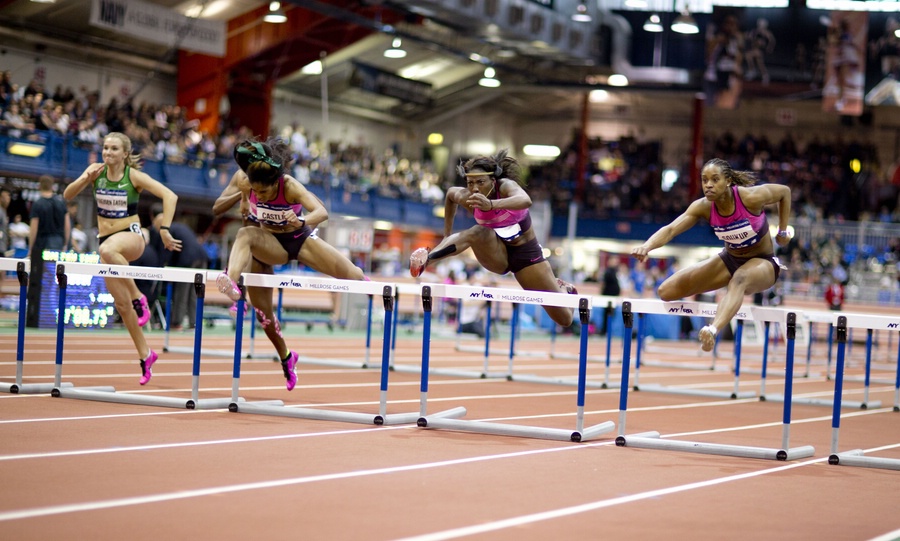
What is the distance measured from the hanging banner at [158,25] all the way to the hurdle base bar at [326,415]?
1789 cm

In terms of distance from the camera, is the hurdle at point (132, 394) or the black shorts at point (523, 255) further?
the black shorts at point (523, 255)

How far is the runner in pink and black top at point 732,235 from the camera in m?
7.54

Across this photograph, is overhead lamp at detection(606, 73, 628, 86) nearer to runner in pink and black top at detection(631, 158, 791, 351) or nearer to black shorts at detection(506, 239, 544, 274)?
black shorts at detection(506, 239, 544, 274)

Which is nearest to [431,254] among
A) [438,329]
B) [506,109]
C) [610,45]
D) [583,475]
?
[583,475]

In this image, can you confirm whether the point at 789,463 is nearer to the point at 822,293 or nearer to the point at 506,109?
the point at 822,293

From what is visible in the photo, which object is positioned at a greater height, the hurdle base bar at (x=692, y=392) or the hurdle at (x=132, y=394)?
the hurdle at (x=132, y=394)

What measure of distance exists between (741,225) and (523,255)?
166 centimetres

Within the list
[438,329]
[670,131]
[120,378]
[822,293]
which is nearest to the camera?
[120,378]

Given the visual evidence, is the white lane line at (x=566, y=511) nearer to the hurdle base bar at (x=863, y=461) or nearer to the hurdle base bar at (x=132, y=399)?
the hurdle base bar at (x=863, y=461)

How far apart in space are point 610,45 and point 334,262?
2922 cm

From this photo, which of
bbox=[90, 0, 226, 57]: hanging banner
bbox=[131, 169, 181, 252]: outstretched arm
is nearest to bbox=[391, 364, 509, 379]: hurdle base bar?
bbox=[131, 169, 181, 252]: outstretched arm

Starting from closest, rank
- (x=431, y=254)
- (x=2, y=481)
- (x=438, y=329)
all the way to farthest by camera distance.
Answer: (x=2, y=481) < (x=431, y=254) < (x=438, y=329)

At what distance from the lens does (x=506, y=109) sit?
145 ft

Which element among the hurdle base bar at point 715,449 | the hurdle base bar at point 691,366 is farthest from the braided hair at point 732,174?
the hurdle base bar at point 691,366
